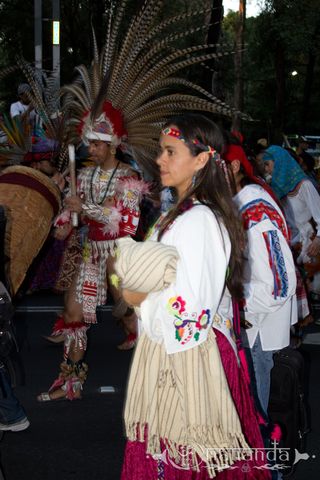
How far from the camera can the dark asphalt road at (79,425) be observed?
5016mm

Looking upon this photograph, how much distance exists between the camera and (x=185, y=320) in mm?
3053

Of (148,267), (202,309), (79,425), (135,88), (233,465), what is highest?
(135,88)

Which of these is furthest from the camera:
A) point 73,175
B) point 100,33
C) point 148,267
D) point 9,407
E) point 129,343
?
point 100,33

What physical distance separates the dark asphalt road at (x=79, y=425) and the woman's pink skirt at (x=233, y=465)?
5.51 ft

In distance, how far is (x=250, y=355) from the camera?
443 centimetres

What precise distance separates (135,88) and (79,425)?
2.36 m

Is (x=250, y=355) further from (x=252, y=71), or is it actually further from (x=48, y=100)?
(x=252, y=71)

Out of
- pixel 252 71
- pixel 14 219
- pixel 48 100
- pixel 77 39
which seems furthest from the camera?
pixel 252 71

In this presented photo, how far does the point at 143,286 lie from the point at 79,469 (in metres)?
2.30

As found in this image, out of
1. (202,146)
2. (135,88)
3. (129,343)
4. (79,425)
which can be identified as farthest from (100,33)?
(202,146)

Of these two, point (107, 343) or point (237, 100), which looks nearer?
point (107, 343)

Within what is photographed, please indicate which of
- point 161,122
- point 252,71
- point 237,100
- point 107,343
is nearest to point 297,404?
point 161,122

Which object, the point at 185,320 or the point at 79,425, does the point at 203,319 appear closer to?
the point at 185,320

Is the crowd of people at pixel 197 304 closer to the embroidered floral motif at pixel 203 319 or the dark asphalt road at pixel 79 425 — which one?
the embroidered floral motif at pixel 203 319
